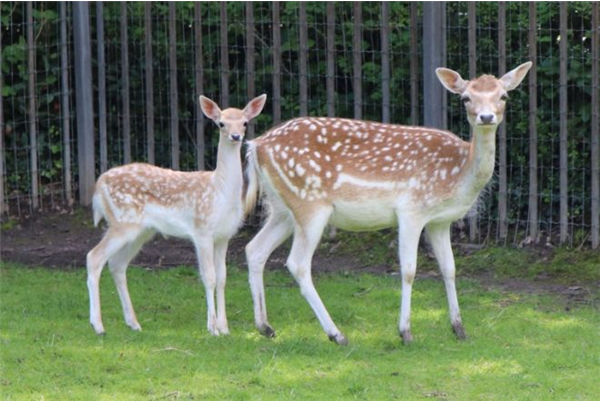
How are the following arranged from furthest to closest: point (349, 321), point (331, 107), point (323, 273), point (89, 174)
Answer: point (89, 174) → point (331, 107) → point (323, 273) → point (349, 321)

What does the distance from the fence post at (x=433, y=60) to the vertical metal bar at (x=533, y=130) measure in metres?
0.78

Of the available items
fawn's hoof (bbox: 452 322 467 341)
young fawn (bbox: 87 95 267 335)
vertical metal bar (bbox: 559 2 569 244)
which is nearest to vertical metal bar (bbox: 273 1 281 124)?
vertical metal bar (bbox: 559 2 569 244)

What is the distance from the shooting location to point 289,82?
1229 cm

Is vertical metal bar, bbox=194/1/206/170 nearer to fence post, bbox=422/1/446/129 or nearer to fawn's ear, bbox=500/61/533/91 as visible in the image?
fence post, bbox=422/1/446/129

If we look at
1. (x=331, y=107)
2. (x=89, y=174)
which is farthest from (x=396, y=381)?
(x=89, y=174)

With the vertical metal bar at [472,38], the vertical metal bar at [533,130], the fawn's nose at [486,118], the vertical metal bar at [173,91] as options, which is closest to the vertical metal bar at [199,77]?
the vertical metal bar at [173,91]

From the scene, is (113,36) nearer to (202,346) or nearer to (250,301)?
(250,301)

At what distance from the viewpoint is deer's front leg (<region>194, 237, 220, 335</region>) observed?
29.1ft

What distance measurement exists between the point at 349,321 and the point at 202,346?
4.21ft

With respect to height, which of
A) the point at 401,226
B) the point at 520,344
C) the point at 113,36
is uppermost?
the point at 113,36

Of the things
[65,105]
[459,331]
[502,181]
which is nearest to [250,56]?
[65,105]

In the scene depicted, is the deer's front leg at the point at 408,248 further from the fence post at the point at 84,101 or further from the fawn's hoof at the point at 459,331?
the fence post at the point at 84,101

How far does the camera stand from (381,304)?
32.2 ft

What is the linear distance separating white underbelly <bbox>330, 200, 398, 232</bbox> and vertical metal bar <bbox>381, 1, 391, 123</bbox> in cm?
279
